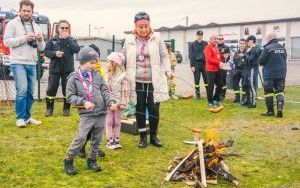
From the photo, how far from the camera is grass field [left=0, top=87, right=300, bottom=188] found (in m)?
5.46

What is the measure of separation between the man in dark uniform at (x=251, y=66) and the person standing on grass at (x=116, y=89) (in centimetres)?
586

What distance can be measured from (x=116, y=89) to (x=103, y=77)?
20.0 inches

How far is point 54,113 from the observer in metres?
10.5

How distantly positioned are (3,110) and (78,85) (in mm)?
5959

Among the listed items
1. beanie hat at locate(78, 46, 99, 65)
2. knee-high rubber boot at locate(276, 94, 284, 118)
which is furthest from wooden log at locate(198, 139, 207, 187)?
knee-high rubber boot at locate(276, 94, 284, 118)

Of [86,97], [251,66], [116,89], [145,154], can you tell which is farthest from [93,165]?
[251,66]

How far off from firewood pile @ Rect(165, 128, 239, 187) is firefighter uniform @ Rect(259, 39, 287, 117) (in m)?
5.53

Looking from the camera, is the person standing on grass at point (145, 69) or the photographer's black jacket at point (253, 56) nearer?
the person standing on grass at point (145, 69)

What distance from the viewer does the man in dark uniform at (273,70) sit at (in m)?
10.7

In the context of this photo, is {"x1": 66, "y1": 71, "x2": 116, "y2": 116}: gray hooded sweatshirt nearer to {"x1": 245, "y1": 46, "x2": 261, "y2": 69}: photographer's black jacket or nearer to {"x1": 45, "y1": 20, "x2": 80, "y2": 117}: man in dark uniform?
{"x1": 45, "y1": 20, "x2": 80, "y2": 117}: man in dark uniform

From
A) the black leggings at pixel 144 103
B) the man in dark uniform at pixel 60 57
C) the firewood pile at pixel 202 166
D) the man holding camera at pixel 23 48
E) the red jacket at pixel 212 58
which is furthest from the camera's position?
the red jacket at pixel 212 58

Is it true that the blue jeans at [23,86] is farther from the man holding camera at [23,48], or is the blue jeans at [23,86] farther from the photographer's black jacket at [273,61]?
the photographer's black jacket at [273,61]

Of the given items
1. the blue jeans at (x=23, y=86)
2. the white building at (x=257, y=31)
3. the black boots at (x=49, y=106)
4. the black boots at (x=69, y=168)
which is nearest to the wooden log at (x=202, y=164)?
the black boots at (x=69, y=168)

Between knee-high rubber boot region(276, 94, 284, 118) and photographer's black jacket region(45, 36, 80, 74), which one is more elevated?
photographer's black jacket region(45, 36, 80, 74)
